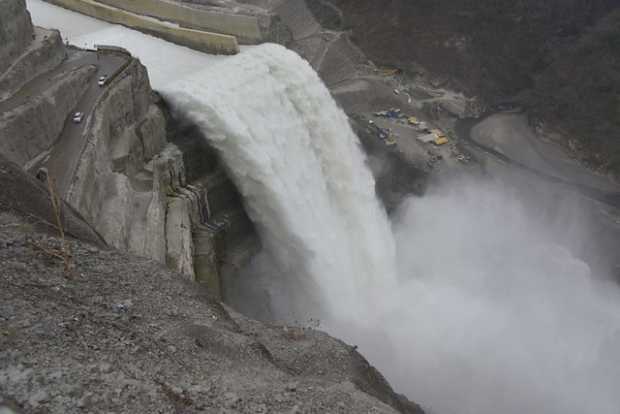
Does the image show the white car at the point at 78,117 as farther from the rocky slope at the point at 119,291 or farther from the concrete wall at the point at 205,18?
the concrete wall at the point at 205,18

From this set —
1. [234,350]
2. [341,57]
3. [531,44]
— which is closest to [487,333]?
[234,350]

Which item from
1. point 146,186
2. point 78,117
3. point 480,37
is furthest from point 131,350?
point 480,37

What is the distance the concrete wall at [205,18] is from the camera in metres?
30.5

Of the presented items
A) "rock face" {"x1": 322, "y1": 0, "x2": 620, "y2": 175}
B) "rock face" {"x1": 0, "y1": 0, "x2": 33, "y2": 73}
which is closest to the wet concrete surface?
"rock face" {"x1": 0, "y1": 0, "x2": 33, "y2": 73}

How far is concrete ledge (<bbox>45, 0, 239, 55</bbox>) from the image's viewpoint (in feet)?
92.5

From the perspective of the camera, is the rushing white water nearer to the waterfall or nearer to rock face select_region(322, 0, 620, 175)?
the waterfall

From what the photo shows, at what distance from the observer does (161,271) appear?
41.4 ft

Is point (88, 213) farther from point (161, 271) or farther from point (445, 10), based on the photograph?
point (445, 10)

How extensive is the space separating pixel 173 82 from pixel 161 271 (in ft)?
44.2

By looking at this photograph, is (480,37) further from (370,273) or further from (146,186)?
(146,186)

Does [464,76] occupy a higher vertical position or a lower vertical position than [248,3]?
lower

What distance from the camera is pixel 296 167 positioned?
2459 centimetres

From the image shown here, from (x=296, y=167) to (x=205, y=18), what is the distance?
37.9ft

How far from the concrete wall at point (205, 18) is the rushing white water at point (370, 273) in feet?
7.65
